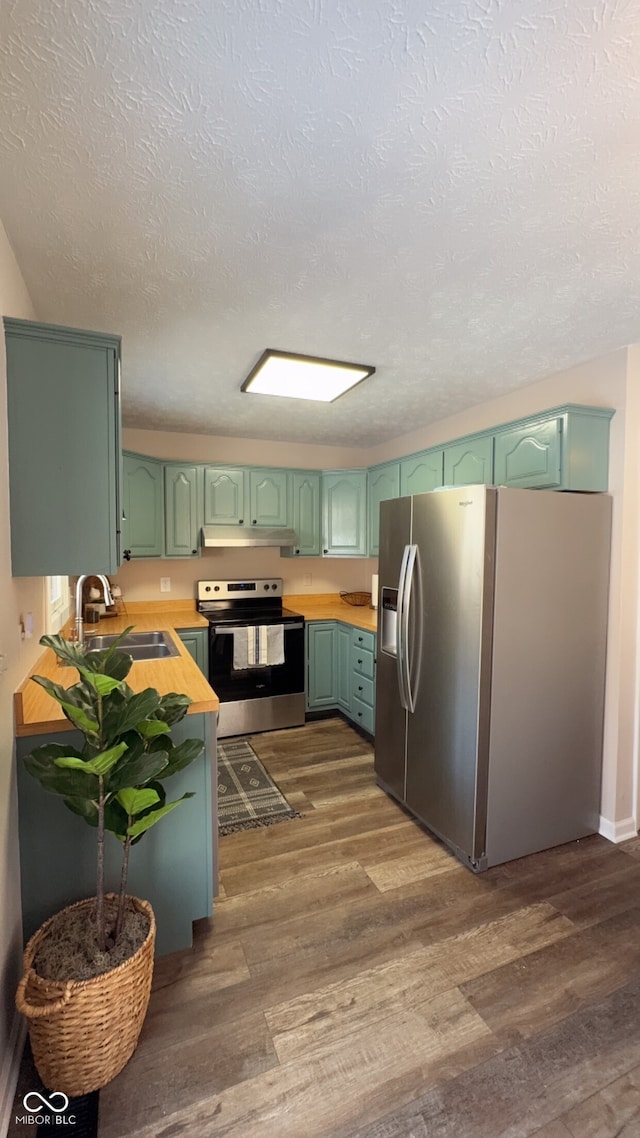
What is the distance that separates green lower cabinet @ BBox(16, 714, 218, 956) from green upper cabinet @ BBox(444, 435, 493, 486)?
6.96 feet

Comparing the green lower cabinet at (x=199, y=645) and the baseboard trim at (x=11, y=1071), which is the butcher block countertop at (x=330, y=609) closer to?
the green lower cabinet at (x=199, y=645)

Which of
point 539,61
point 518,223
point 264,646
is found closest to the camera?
point 539,61

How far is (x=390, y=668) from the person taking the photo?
2766 millimetres

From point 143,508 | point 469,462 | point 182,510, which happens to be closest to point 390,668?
point 469,462

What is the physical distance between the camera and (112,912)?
1486mm

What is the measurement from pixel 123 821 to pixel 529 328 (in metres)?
2.46

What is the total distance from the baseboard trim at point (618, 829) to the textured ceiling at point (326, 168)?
2438mm

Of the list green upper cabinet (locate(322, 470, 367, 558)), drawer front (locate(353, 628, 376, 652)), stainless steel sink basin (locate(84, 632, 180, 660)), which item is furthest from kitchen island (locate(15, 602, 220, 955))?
green upper cabinet (locate(322, 470, 367, 558))

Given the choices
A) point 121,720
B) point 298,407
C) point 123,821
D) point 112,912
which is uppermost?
point 298,407

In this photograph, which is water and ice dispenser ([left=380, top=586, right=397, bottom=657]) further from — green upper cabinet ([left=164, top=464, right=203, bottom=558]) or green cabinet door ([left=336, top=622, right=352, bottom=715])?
green upper cabinet ([left=164, top=464, right=203, bottom=558])

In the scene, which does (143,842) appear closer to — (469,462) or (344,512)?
(469,462)

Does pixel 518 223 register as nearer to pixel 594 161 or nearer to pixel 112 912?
pixel 594 161

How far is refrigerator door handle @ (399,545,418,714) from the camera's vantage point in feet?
8.11

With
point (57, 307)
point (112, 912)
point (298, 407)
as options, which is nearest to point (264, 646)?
point (298, 407)
